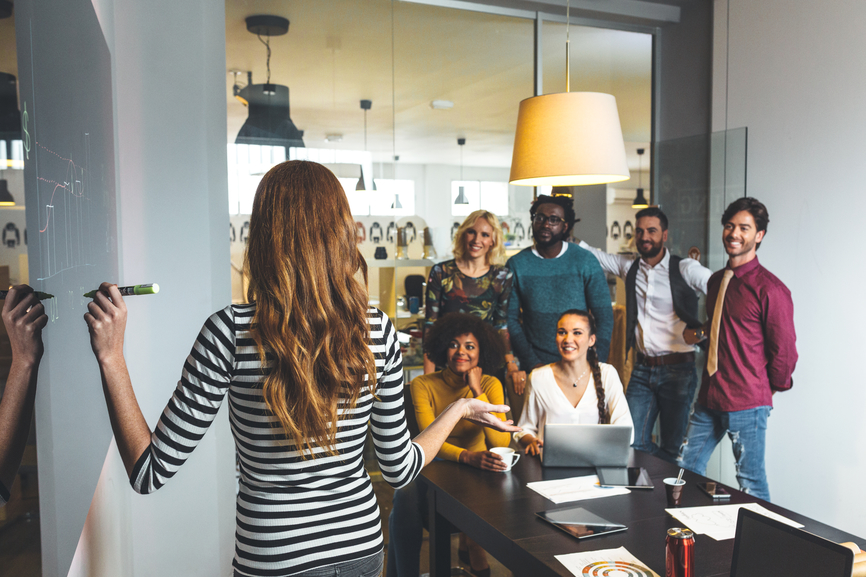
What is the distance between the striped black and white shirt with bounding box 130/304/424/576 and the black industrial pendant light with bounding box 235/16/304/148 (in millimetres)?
2283

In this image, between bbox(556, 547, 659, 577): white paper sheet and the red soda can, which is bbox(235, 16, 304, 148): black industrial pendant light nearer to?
bbox(556, 547, 659, 577): white paper sheet

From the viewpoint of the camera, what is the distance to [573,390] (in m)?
2.54

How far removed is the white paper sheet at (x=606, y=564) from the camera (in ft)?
4.67

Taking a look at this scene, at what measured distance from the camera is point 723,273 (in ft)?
9.99

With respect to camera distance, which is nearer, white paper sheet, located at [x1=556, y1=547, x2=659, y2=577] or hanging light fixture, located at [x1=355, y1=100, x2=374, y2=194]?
white paper sheet, located at [x1=556, y1=547, x2=659, y2=577]

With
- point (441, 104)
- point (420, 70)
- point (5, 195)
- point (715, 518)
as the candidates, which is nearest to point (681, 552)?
point (715, 518)

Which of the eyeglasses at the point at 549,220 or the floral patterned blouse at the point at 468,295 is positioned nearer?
the floral patterned blouse at the point at 468,295

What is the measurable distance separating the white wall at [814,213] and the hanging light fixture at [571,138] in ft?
5.59

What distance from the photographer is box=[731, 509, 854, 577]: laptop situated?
106 cm

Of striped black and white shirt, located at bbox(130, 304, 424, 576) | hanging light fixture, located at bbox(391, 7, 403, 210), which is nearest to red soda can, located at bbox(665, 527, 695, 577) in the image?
striped black and white shirt, located at bbox(130, 304, 424, 576)

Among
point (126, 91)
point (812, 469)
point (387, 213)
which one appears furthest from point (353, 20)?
point (812, 469)

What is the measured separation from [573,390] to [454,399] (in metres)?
0.49

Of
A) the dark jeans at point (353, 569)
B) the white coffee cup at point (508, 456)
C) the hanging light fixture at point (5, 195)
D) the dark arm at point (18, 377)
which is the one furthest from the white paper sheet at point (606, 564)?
the hanging light fixture at point (5, 195)

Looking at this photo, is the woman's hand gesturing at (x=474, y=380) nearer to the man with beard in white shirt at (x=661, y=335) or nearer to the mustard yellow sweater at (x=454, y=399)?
the mustard yellow sweater at (x=454, y=399)
